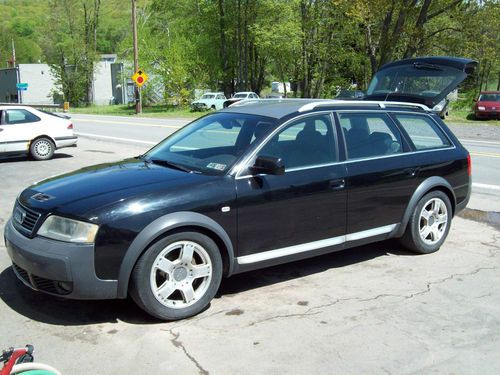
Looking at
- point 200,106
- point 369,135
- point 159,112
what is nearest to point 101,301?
point 369,135

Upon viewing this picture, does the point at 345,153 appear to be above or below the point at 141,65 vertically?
below

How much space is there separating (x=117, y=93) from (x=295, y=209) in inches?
2769

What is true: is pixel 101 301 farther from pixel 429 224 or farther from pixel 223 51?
pixel 223 51

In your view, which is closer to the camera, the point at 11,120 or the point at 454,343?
the point at 454,343

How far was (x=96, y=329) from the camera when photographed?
385 centimetres

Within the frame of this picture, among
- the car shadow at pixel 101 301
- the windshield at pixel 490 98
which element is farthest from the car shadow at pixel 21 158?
the windshield at pixel 490 98

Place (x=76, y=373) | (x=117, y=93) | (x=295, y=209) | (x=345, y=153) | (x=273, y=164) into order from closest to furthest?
(x=76, y=373) → (x=273, y=164) → (x=295, y=209) → (x=345, y=153) → (x=117, y=93)

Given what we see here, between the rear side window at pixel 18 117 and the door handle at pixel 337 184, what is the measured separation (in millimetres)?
10242

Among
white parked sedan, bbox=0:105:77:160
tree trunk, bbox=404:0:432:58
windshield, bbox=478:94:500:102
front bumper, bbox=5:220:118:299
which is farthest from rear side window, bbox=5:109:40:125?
windshield, bbox=478:94:500:102

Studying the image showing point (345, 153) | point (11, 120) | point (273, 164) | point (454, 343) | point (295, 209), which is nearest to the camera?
point (454, 343)

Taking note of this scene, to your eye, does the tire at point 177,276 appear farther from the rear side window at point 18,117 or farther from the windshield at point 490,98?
the windshield at point 490,98

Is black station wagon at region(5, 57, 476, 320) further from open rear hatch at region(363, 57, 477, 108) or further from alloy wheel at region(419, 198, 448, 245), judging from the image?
open rear hatch at region(363, 57, 477, 108)

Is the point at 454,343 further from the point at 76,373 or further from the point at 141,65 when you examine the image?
the point at 141,65

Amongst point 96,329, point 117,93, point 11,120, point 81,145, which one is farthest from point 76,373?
point 117,93
